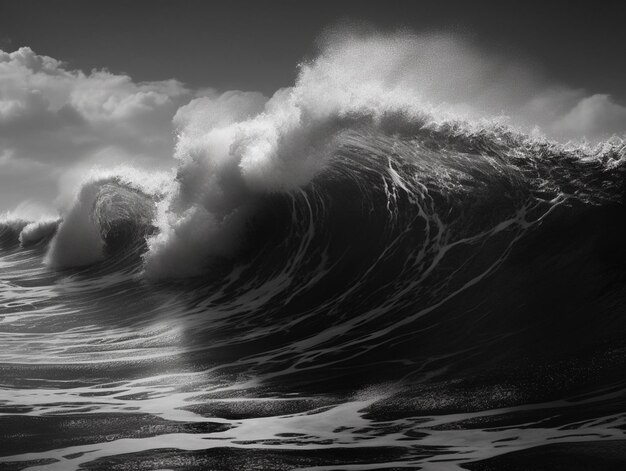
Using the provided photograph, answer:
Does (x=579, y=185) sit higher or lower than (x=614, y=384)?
higher

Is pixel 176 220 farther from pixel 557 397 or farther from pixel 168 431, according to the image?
pixel 557 397

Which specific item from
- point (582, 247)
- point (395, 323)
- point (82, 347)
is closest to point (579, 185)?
point (582, 247)

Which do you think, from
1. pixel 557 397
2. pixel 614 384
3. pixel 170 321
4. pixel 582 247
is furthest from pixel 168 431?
pixel 582 247

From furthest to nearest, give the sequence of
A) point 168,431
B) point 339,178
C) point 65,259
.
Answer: point 65,259, point 339,178, point 168,431

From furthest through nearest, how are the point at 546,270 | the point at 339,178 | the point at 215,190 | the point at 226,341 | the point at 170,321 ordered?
the point at 215,190, the point at 339,178, the point at 170,321, the point at 226,341, the point at 546,270

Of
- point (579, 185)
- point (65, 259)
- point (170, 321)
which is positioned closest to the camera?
point (579, 185)

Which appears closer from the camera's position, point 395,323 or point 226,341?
point 395,323

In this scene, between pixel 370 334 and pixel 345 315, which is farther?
pixel 345 315

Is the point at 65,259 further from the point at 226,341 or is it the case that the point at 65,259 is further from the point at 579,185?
the point at 579,185

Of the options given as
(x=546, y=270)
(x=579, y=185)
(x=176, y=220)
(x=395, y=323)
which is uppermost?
(x=176, y=220)
